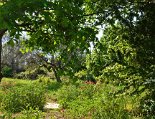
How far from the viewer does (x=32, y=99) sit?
16281 millimetres

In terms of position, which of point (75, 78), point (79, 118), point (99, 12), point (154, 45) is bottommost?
point (79, 118)

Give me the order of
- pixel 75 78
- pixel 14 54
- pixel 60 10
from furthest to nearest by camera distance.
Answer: pixel 14 54 < pixel 75 78 < pixel 60 10

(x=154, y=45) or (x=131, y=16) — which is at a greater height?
(x=131, y=16)

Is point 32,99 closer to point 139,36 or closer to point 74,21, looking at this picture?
point 139,36

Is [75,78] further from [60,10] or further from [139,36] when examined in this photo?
[139,36]

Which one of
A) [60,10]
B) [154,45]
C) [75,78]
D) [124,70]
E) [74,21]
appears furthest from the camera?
[124,70]

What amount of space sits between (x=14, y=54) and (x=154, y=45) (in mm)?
57448

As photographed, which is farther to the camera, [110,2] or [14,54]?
[14,54]

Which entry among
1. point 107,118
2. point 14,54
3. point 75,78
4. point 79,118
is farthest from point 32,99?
point 14,54

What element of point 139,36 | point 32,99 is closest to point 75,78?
point 139,36

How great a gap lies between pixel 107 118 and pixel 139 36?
2.95 meters

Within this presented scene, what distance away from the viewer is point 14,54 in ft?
220

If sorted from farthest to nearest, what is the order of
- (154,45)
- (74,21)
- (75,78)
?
(154,45) → (75,78) → (74,21)

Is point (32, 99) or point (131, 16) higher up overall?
point (131, 16)
